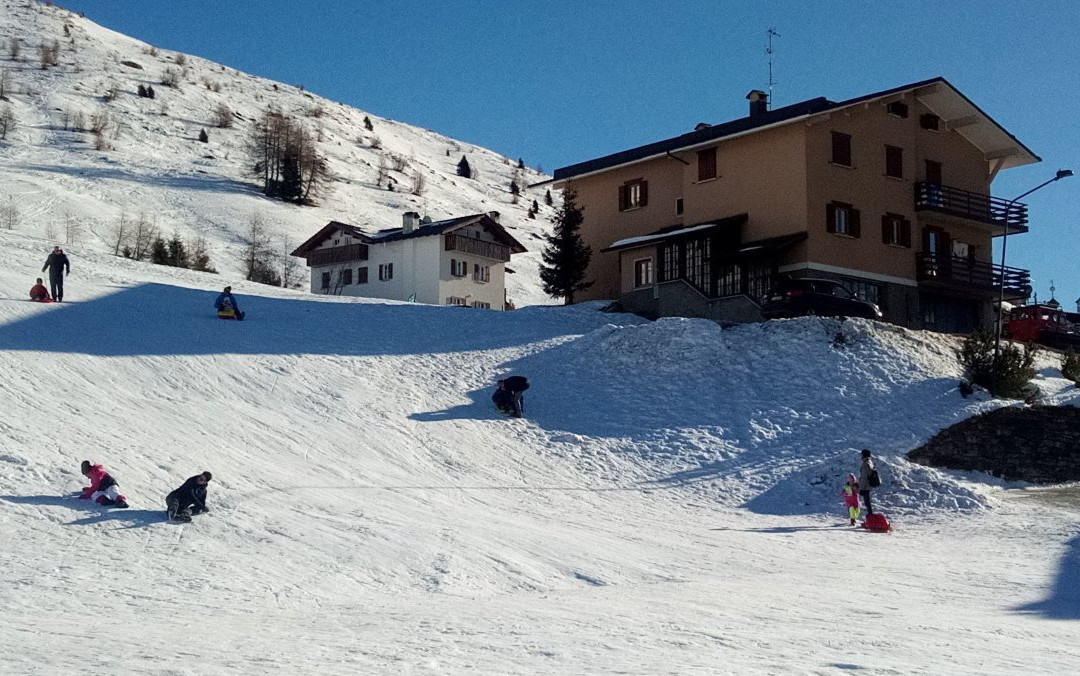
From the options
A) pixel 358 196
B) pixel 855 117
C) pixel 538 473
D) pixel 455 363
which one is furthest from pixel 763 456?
pixel 358 196

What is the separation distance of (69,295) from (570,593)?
22.3 m

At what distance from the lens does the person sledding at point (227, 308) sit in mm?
32781

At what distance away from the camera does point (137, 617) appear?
12.4 metres

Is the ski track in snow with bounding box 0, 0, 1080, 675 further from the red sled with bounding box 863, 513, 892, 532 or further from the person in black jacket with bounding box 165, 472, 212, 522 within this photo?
the red sled with bounding box 863, 513, 892, 532

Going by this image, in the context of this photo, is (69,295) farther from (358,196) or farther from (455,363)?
(358,196)

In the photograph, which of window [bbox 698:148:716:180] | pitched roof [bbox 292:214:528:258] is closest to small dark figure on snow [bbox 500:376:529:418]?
window [bbox 698:148:716:180]

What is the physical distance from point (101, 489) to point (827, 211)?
29.3 m

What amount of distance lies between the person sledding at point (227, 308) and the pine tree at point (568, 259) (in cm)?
1646

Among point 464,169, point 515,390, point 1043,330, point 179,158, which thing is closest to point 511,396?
point 515,390

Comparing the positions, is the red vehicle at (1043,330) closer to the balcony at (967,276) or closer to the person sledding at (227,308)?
the balcony at (967,276)

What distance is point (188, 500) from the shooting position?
1672 cm

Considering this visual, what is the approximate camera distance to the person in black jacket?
16516 millimetres

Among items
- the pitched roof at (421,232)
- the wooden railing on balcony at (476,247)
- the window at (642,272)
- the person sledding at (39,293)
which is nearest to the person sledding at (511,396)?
the person sledding at (39,293)

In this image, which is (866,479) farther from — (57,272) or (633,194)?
(633,194)
